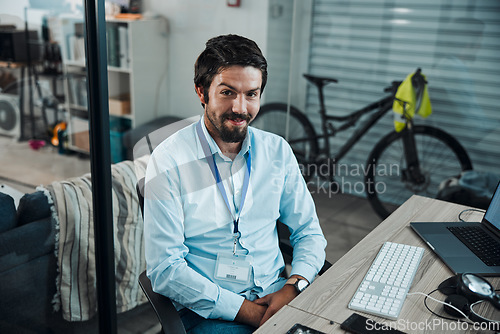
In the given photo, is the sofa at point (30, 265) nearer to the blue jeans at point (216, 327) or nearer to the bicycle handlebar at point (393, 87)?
the blue jeans at point (216, 327)

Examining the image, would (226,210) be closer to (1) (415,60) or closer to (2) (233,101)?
(2) (233,101)

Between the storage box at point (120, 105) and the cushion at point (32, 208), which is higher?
the storage box at point (120, 105)

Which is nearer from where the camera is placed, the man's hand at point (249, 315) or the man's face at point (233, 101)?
the man's hand at point (249, 315)

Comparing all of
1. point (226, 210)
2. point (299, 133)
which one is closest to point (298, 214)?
point (226, 210)

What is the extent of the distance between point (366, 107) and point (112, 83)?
1720mm

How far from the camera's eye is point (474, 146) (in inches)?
114

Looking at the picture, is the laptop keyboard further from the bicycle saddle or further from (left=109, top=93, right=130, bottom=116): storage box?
the bicycle saddle

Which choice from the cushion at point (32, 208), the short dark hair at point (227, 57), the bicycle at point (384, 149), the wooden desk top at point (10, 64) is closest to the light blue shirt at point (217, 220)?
the short dark hair at point (227, 57)

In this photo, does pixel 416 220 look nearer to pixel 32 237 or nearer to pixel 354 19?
pixel 32 237

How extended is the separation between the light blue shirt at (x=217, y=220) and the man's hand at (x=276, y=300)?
8cm

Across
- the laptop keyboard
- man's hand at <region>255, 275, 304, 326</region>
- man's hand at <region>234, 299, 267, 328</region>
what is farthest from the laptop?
man's hand at <region>234, 299, 267, 328</region>

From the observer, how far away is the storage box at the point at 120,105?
2109mm

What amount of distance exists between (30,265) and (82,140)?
52 centimetres

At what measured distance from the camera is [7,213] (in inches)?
66.7
